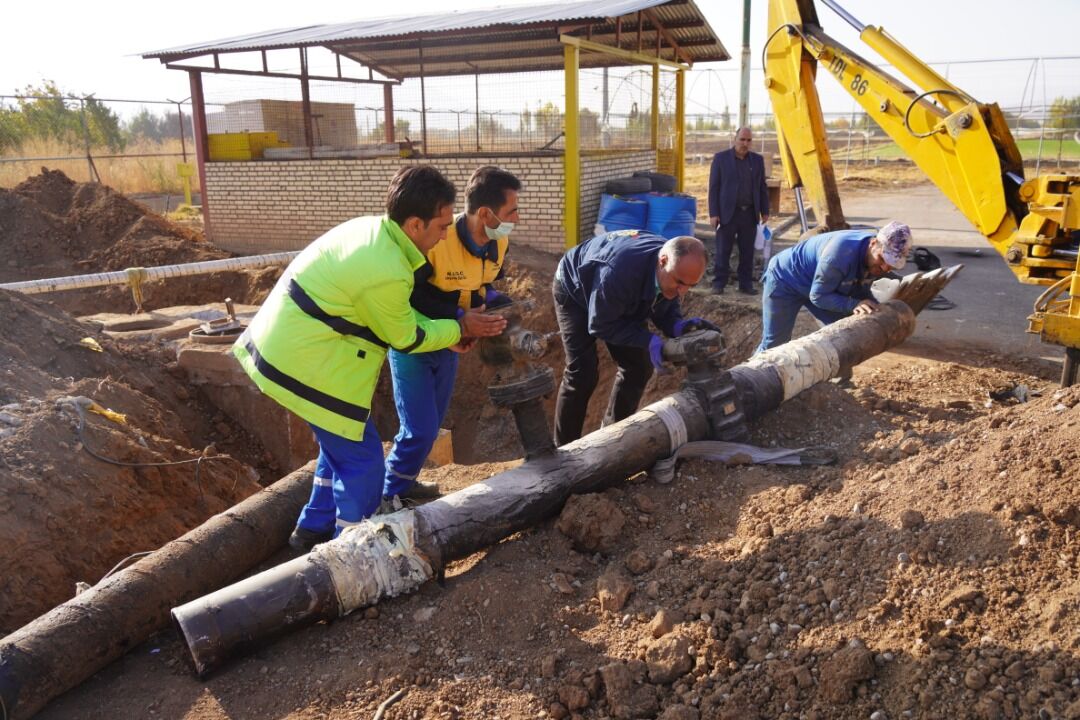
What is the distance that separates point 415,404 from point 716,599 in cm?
188

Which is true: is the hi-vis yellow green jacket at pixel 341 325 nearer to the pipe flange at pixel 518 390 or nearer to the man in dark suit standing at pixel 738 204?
the pipe flange at pixel 518 390

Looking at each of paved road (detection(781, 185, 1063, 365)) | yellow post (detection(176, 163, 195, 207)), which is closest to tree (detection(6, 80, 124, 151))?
yellow post (detection(176, 163, 195, 207))

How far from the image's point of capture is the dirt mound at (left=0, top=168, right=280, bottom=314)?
426 inches

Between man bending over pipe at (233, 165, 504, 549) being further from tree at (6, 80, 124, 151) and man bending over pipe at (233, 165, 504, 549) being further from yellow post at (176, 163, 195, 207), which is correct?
tree at (6, 80, 124, 151)

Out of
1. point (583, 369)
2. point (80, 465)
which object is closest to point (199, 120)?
point (80, 465)

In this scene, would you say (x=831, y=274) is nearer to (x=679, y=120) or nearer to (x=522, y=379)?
(x=522, y=379)

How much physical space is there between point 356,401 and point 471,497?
67cm

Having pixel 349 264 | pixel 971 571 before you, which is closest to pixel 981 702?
pixel 971 571

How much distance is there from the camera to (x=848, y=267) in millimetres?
5102

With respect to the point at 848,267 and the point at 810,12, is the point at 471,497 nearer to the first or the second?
the point at 848,267

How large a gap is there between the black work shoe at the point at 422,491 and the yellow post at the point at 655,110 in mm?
9492

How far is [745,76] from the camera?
15734 millimetres

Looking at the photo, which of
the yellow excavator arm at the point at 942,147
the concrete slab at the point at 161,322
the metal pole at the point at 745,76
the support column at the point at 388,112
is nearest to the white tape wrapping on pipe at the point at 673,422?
the yellow excavator arm at the point at 942,147

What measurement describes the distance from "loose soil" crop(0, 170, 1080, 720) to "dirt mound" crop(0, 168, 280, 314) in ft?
21.5
